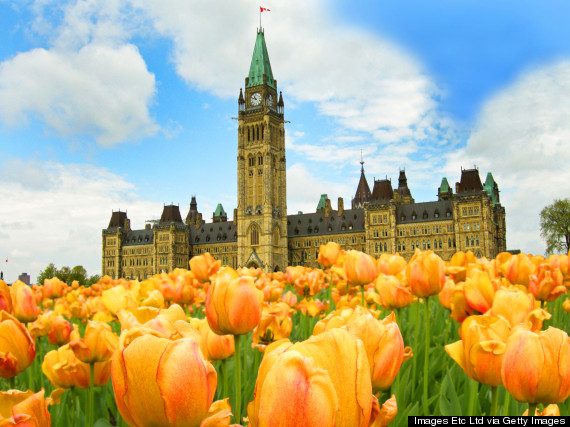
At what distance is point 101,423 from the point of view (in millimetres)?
2119

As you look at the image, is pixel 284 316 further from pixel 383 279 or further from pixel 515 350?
pixel 515 350

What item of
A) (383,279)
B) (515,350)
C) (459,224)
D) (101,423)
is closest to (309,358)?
(515,350)

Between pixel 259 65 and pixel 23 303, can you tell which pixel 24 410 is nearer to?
pixel 23 303

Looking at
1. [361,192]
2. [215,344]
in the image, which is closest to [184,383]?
[215,344]

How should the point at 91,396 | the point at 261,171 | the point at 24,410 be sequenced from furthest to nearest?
the point at 261,171 → the point at 91,396 → the point at 24,410

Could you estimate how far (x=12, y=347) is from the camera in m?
1.64

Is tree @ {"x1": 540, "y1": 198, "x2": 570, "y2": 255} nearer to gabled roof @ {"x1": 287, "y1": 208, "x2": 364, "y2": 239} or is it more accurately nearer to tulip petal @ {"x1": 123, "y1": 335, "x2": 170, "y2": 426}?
gabled roof @ {"x1": 287, "y1": 208, "x2": 364, "y2": 239}

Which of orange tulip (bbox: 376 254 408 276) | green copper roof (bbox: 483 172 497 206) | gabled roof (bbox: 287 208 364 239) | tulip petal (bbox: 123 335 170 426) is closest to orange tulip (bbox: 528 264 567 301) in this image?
orange tulip (bbox: 376 254 408 276)

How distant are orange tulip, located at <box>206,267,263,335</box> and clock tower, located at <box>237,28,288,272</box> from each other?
70223 millimetres

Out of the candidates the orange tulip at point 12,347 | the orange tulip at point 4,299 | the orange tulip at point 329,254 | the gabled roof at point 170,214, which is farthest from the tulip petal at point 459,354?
the gabled roof at point 170,214

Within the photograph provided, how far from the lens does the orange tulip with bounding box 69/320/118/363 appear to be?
73.0 inches

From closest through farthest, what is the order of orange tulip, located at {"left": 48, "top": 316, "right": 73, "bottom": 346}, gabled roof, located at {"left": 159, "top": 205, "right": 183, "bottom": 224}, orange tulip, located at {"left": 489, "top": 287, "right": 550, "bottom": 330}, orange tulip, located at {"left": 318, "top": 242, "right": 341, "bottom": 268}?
orange tulip, located at {"left": 489, "top": 287, "right": 550, "bottom": 330}
orange tulip, located at {"left": 48, "top": 316, "right": 73, "bottom": 346}
orange tulip, located at {"left": 318, "top": 242, "right": 341, "bottom": 268}
gabled roof, located at {"left": 159, "top": 205, "right": 183, "bottom": 224}

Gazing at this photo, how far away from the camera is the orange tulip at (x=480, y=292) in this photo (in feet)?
6.87

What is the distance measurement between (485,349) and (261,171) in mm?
73894
